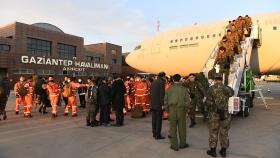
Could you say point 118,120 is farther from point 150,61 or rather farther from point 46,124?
point 150,61

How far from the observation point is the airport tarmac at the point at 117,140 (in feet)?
20.7

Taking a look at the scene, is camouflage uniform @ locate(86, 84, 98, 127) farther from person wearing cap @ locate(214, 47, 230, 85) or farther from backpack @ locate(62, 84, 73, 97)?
person wearing cap @ locate(214, 47, 230, 85)

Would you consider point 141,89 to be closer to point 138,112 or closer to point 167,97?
point 138,112

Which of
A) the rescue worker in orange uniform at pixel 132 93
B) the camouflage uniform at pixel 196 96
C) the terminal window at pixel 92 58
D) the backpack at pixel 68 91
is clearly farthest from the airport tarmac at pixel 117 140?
the terminal window at pixel 92 58

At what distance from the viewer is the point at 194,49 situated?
16.3 meters

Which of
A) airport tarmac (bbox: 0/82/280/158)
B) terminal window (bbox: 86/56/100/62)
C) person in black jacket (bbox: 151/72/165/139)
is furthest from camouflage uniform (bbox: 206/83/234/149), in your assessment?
terminal window (bbox: 86/56/100/62)

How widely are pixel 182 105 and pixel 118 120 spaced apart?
3.57m

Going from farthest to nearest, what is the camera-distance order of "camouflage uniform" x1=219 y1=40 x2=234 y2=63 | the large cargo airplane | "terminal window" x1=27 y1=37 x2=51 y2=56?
"terminal window" x1=27 y1=37 x2=51 y2=56
the large cargo airplane
"camouflage uniform" x1=219 y1=40 x2=234 y2=63

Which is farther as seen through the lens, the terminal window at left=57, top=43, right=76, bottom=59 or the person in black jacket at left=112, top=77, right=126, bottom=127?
the terminal window at left=57, top=43, right=76, bottom=59

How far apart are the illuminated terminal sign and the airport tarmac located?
33770 millimetres

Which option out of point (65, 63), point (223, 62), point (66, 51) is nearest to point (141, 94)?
point (223, 62)

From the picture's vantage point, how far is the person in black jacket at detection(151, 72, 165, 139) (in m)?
7.88

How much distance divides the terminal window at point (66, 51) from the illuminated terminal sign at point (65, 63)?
1162 mm

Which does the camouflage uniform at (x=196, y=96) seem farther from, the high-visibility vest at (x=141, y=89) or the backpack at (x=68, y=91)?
the backpack at (x=68, y=91)
